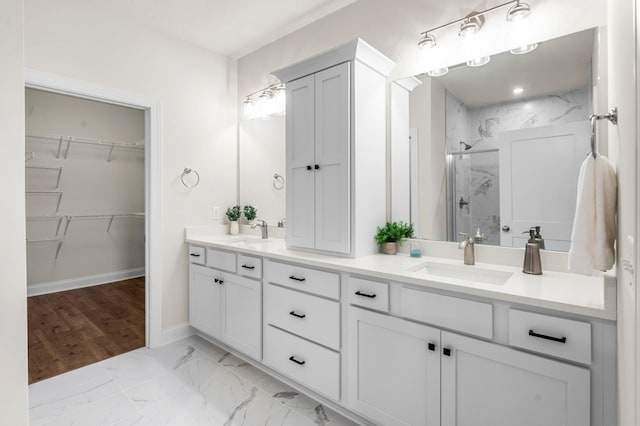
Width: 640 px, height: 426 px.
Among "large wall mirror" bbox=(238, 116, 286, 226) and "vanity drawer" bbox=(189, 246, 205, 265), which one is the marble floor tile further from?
"large wall mirror" bbox=(238, 116, 286, 226)

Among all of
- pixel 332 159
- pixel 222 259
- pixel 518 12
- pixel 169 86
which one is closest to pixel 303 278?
pixel 332 159

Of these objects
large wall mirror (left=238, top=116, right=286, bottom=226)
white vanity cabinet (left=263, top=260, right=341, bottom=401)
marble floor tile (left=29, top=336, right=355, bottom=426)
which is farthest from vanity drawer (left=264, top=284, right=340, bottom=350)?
large wall mirror (left=238, top=116, right=286, bottom=226)

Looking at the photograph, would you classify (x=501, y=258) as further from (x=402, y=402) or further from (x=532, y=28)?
(x=532, y=28)

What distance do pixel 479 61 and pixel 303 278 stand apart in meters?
1.59

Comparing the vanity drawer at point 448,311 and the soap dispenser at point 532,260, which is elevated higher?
the soap dispenser at point 532,260

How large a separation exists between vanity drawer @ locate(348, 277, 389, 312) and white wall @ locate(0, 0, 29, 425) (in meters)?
1.28

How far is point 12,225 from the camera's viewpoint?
2.97 feet

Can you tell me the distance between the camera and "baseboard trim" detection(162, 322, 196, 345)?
2.83 meters

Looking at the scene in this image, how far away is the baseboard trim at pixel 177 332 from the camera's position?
283 cm

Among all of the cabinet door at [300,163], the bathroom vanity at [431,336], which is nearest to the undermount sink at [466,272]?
the bathroom vanity at [431,336]

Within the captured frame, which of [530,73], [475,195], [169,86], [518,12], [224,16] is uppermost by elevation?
[224,16]

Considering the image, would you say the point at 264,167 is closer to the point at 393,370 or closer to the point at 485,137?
the point at 485,137

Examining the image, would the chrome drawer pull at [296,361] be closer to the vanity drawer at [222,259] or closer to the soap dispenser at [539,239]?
the vanity drawer at [222,259]

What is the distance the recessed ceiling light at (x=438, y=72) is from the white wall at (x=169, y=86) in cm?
207
